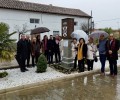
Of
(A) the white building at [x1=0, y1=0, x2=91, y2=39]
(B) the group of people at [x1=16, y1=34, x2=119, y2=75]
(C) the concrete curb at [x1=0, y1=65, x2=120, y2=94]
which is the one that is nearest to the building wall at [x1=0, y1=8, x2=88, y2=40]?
(A) the white building at [x1=0, y1=0, x2=91, y2=39]

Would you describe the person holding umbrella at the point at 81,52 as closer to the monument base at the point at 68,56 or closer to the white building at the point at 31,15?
the monument base at the point at 68,56

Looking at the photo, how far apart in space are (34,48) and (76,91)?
491 centimetres

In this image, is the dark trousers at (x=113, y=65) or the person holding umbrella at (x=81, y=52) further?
the person holding umbrella at (x=81, y=52)

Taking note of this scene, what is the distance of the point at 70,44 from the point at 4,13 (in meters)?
19.2

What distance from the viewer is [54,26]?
33750 millimetres

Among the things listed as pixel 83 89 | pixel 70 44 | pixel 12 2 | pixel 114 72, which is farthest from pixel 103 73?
pixel 12 2

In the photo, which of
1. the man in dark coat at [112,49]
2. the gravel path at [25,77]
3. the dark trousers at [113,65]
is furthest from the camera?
the dark trousers at [113,65]

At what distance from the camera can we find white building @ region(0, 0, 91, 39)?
2922 centimetres

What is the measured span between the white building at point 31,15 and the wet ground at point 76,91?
20.8 metres

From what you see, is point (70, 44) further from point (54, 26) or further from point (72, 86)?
point (54, 26)

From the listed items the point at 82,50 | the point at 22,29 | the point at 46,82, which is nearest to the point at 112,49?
the point at 82,50

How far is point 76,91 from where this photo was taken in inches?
309

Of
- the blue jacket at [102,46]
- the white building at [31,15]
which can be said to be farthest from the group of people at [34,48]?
the white building at [31,15]

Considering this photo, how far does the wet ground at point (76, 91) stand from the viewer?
7.16 meters
